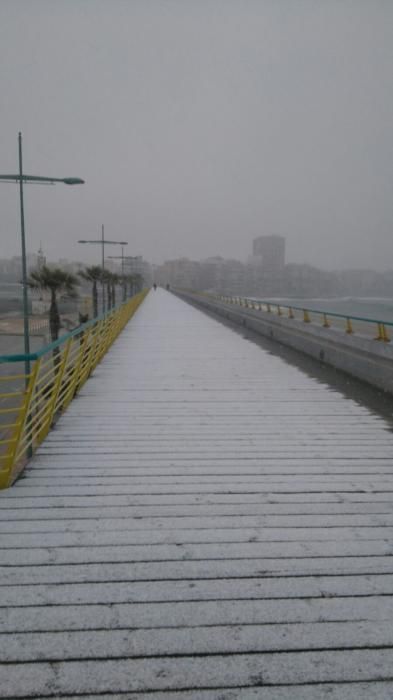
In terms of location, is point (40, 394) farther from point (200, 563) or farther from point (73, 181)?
point (73, 181)

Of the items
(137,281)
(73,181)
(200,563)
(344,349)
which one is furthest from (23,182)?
(137,281)

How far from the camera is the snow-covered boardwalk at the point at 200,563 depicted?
96.1 inches

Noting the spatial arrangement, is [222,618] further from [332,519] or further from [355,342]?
[355,342]

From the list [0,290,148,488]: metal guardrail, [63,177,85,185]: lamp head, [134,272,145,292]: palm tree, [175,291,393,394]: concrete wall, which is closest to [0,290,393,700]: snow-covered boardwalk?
[0,290,148,488]: metal guardrail

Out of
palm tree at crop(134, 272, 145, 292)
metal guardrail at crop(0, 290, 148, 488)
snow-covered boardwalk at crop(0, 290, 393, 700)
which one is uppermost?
palm tree at crop(134, 272, 145, 292)

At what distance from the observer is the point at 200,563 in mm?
3326

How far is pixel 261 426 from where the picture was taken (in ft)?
21.5

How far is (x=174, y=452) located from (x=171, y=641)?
115 inches

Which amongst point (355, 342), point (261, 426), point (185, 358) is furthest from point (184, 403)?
point (355, 342)

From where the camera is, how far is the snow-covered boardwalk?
2.44 metres

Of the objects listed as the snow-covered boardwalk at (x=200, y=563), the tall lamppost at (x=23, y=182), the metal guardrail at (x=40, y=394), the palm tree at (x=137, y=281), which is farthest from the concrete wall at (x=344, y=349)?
the palm tree at (x=137, y=281)

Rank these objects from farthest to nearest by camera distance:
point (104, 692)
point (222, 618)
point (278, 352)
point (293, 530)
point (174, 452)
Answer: point (278, 352) < point (174, 452) < point (293, 530) < point (222, 618) < point (104, 692)

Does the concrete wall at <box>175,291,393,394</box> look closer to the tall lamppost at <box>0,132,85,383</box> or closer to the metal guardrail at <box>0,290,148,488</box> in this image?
the metal guardrail at <box>0,290,148,488</box>

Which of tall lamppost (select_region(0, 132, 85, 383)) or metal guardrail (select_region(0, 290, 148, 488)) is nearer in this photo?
metal guardrail (select_region(0, 290, 148, 488))
